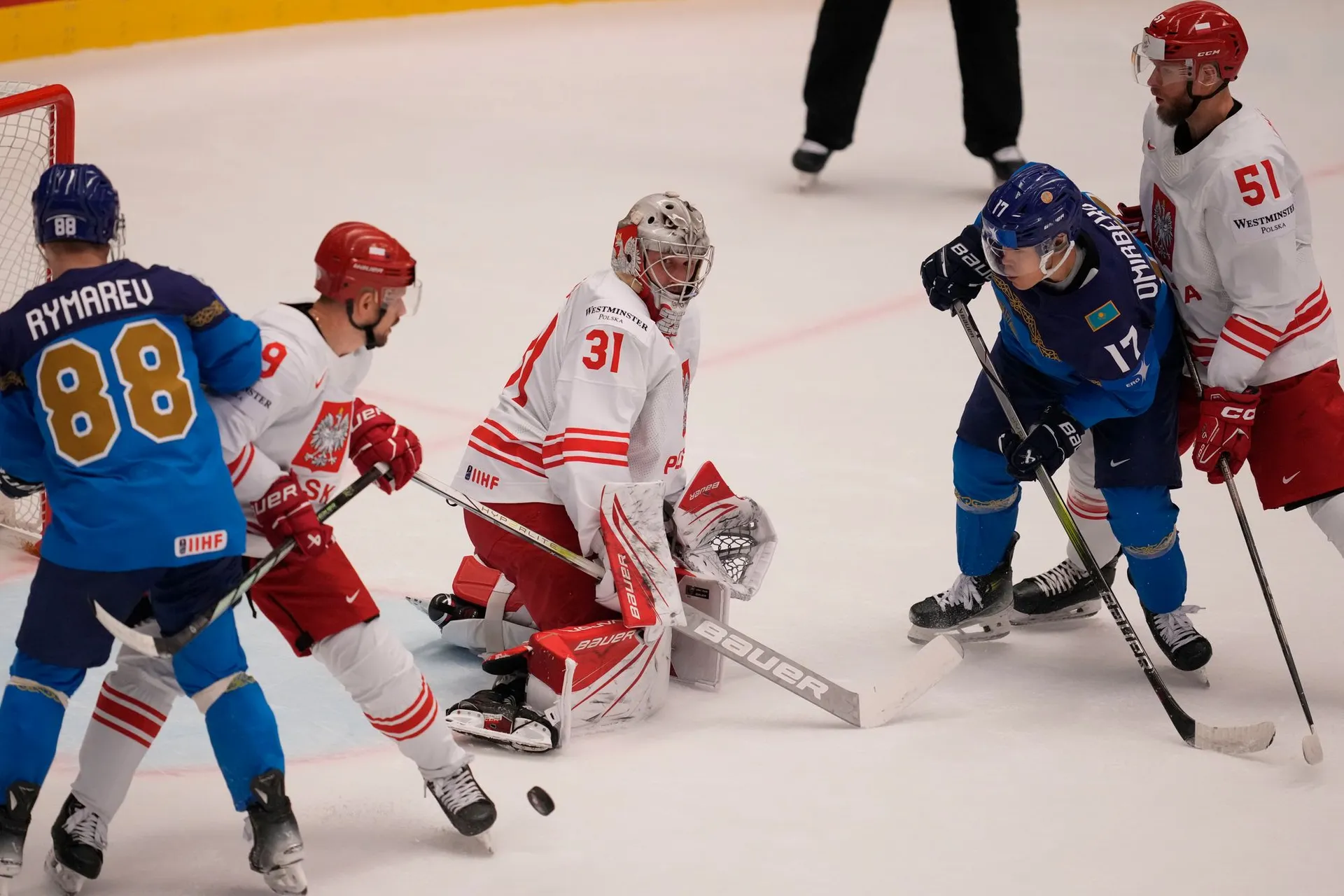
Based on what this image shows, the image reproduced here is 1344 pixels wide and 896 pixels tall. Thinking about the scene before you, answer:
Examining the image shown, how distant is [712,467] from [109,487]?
53.9 inches

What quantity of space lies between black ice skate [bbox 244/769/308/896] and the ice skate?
1.84 metres

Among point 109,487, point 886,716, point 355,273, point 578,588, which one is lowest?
point 886,716

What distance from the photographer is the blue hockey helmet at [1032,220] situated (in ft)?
9.86

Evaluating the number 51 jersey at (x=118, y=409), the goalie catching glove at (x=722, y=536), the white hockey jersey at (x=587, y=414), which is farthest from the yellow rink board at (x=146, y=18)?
the number 51 jersey at (x=118, y=409)

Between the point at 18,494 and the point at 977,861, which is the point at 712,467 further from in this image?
the point at 18,494

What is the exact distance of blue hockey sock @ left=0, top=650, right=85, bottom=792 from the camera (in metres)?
2.35

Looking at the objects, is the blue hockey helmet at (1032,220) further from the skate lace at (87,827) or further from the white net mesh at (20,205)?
the white net mesh at (20,205)

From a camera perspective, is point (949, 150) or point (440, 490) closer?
point (440, 490)

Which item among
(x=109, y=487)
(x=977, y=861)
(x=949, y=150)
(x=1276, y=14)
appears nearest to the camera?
(x=109, y=487)

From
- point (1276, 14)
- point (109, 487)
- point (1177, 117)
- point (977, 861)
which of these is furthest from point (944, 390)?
point (1276, 14)

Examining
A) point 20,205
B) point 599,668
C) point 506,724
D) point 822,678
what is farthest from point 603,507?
point 20,205

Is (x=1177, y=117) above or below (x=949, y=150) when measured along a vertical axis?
above

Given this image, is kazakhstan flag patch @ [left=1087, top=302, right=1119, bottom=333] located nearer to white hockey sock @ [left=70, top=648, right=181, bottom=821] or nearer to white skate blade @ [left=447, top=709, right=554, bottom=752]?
white skate blade @ [left=447, top=709, right=554, bottom=752]

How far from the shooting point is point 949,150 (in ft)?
24.9
